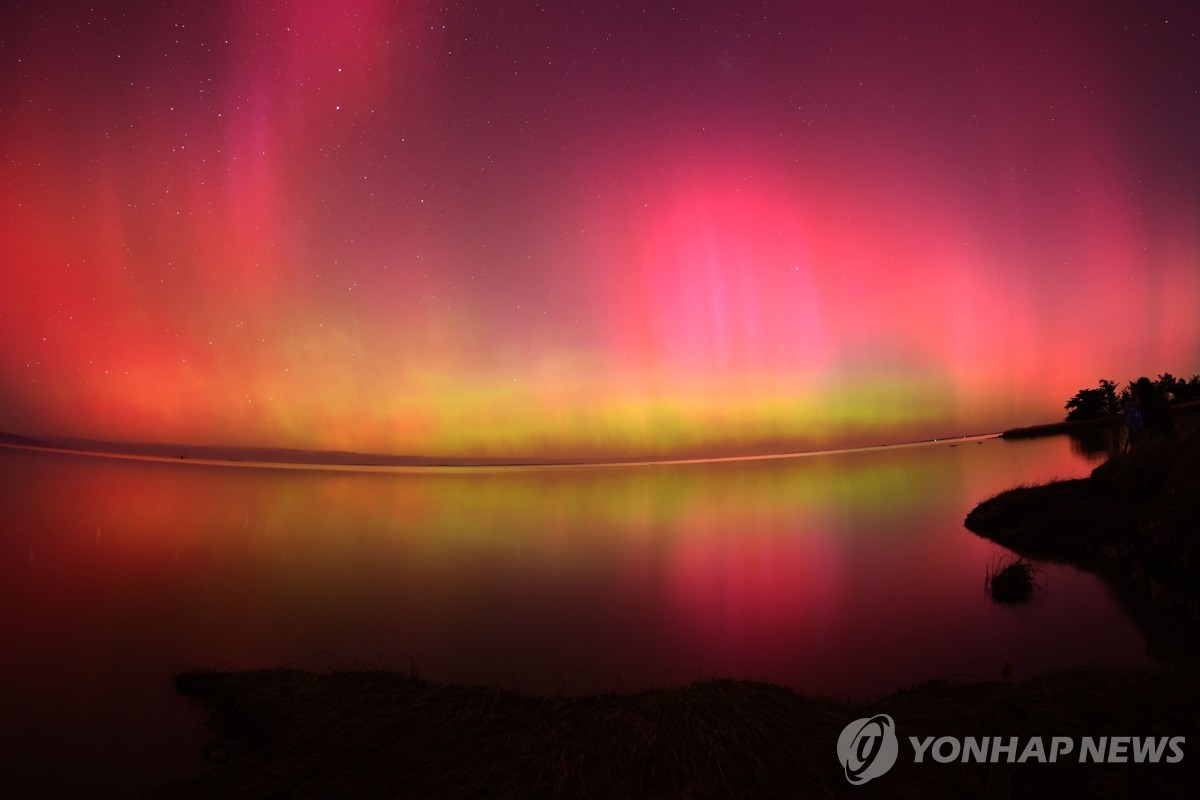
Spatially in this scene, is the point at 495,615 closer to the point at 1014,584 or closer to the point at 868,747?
the point at 868,747

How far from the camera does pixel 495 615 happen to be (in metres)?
13.8

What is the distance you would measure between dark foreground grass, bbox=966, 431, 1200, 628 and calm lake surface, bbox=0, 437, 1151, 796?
99 centimetres

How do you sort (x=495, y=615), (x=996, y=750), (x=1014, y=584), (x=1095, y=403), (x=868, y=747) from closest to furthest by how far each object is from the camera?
1. (x=996, y=750)
2. (x=868, y=747)
3. (x=1014, y=584)
4. (x=495, y=615)
5. (x=1095, y=403)

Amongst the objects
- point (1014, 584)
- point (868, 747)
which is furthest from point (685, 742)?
point (1014, 584)

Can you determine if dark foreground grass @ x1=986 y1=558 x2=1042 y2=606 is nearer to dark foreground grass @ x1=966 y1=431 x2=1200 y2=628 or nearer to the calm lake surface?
the calm lake surface

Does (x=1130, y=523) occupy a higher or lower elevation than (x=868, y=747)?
lower

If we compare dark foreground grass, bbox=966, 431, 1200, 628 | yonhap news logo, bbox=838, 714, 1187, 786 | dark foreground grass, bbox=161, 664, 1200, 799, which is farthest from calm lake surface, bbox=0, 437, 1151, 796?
yonhap news logo, bbox=838, 714, 1187, 786

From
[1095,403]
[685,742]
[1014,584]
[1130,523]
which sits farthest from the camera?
[1095,403]

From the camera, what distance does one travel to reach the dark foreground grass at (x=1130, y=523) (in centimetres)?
968

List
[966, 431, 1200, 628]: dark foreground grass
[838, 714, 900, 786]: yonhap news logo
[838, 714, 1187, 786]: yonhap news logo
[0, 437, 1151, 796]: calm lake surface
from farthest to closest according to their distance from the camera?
[966, 431, 1200, 628]: dark foreground grass, [0, 437, 1151, 796]: calm lake surface, [838, 714, 900, 786]: yonhap news logo, [838, 714, 1187, 786]: yonhap news logo

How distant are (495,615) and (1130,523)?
634 inches

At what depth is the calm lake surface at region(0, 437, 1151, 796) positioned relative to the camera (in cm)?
850

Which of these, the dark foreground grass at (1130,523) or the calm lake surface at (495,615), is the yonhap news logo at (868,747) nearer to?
the calm lake surface at (495,615)

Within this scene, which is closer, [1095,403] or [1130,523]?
[1130,523]
